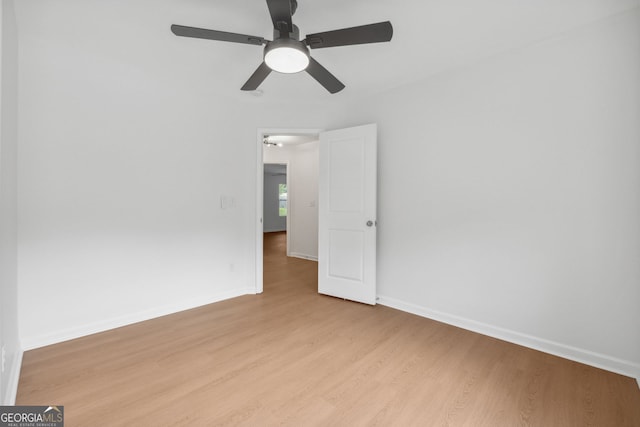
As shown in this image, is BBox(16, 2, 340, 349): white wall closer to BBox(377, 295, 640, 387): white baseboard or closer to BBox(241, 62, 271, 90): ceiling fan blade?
BBox(241, 62, 271, 90): ceiling fan blade

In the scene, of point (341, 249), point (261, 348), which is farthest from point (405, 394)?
point (341, 249)

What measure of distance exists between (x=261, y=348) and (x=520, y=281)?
221 cm

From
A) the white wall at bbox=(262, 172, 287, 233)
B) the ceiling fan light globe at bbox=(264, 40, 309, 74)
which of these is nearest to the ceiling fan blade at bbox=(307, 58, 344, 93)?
the ceiling fan light globe at bbox=(264, 40, 309, 74)

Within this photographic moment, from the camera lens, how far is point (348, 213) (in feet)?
11.3

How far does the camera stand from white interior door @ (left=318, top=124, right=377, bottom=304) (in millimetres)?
3287

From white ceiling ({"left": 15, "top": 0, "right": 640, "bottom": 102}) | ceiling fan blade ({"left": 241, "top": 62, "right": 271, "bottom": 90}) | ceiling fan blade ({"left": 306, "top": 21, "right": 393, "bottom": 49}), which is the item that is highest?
white ceiling ({"left": 15, "top": 0, "right": 640, "bottom": 102})

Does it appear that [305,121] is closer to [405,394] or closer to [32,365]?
[405,394]

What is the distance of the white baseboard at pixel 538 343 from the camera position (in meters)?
2.03

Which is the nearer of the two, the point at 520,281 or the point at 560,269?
the point at 560,269

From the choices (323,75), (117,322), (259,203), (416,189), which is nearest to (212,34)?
(323,75)

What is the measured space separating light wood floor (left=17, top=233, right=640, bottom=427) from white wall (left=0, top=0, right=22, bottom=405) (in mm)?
215

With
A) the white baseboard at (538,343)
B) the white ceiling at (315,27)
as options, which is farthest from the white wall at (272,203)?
the white baseboard at (538,343)

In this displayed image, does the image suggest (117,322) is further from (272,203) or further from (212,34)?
(272,203)

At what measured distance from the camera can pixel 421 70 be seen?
2.82 metres
